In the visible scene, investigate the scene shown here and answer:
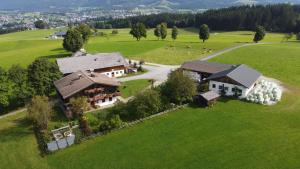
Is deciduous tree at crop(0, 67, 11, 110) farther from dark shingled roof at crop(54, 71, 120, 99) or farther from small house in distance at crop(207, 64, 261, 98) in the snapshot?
small house in distance at crop(207, 64, 261, 98)

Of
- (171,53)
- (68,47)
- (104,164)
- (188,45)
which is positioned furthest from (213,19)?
(104,164)

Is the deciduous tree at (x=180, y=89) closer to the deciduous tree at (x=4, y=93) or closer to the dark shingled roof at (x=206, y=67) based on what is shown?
the dark shingled roof at (x=206, y=67)

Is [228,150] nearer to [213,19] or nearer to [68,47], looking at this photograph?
[68,47]

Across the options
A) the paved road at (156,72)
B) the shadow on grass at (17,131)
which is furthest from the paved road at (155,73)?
the shadow on grass at (17,131)

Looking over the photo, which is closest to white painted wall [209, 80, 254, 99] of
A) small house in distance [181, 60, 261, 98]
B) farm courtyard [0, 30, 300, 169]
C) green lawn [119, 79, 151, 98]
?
small house in distance [181, 60, 261, 98]

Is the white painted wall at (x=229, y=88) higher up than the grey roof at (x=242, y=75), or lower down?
lower down

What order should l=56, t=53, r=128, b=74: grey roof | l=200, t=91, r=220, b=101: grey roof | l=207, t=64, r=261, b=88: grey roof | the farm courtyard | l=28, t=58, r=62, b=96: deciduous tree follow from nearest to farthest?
the farm courtyard, l=200, t=91, r=220, b=101: grey roof, l=207, t=64, r=261, b=88: grey roof, l=28, t=58, r=62, b=96: deciduous tree, l=56, t=53, r=128, b=74: grey roof

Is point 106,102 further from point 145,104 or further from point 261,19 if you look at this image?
point 261,19
